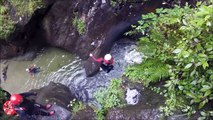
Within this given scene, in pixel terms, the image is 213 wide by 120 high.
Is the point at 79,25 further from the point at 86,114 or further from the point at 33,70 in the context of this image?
the point at 86,114

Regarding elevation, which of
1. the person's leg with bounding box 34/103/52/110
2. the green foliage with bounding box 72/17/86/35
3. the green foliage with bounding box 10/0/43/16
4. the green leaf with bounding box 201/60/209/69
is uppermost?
the green leaf with bounding box 201/60/209/69

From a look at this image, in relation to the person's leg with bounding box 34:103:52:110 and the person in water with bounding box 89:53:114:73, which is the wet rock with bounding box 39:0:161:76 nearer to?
the person in water with bounding box 89:53:114:73

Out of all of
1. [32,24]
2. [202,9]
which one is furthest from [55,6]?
[202,9]

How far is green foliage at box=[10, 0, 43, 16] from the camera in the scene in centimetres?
909

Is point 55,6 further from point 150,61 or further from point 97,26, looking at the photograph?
point 150,61

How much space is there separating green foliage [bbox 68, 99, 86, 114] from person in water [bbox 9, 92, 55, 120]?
545mm

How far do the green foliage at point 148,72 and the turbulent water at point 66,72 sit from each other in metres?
1.66

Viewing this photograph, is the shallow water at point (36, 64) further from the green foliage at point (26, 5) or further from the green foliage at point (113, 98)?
the green foliage at point (113, 98)

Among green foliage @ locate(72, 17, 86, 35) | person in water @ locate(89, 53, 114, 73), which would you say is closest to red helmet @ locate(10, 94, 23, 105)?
person in water @ locate(89, 53, 114, 73)

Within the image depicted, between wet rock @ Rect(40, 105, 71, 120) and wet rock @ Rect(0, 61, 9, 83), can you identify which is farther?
wet rock @ Rect(0, 61, 9, 83)

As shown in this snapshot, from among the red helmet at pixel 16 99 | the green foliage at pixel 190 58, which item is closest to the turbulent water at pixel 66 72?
the red helmet at pixel 16 99

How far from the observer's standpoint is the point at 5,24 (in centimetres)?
952

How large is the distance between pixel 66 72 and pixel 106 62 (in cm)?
186

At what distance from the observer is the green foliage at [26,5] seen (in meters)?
9.09
